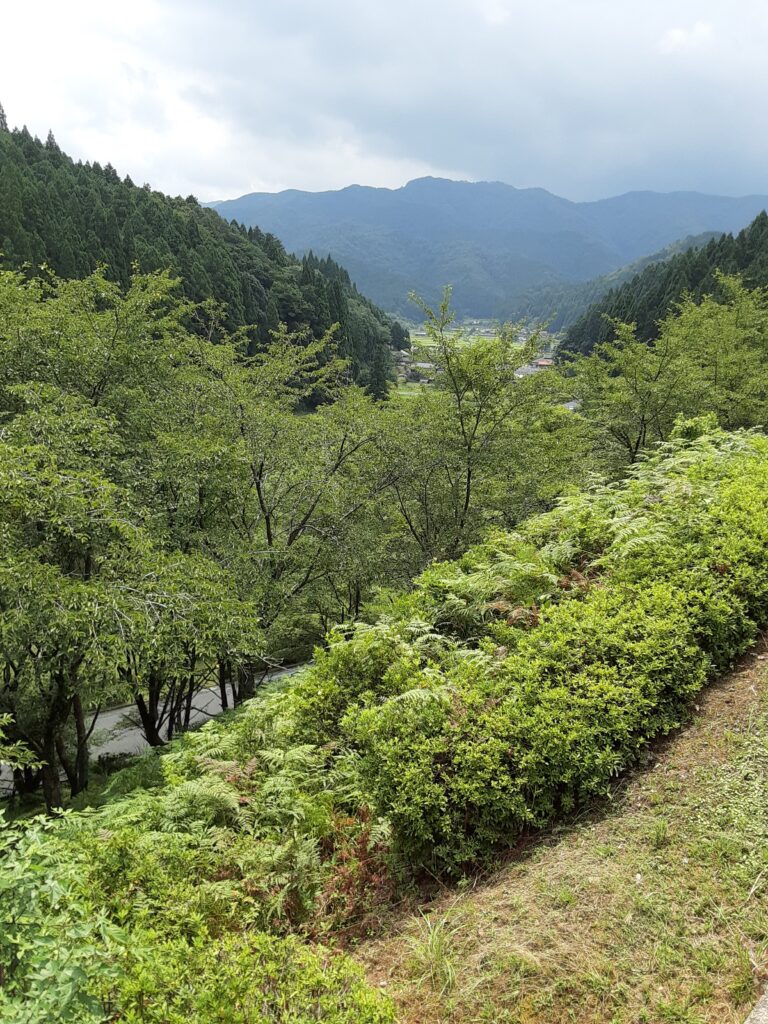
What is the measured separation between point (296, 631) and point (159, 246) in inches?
2893

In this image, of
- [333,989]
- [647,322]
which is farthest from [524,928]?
[647,322]

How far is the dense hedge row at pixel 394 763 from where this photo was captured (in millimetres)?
3039

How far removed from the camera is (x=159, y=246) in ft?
235

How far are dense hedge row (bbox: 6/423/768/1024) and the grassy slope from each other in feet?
0.95

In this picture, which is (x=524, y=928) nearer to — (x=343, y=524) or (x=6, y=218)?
(x=343, y=524)

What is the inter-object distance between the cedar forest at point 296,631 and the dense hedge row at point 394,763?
0.03 m

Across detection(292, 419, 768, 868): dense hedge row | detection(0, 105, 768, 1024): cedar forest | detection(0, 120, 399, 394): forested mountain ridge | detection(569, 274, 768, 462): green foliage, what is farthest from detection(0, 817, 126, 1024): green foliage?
detection(0, 120, 399, 394): forested mountain ridge

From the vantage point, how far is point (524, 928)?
3.19m

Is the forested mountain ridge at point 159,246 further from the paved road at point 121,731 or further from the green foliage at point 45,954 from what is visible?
the green foliage at point 45,954

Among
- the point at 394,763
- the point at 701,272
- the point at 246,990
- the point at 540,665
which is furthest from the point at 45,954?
the point at 701,272

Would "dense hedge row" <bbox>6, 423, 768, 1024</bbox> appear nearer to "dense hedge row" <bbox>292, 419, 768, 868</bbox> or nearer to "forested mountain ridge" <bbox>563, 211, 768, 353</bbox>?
"dense hedge row" <bbox>292, 419, 768, 868</bbox>

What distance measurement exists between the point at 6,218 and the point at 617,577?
66.8m

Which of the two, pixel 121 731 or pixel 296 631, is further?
pixel 121 731

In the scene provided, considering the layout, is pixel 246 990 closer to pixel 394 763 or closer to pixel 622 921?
pixel 394 763
